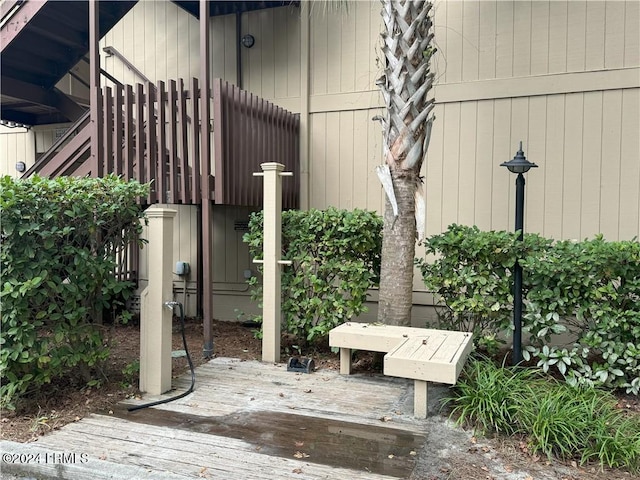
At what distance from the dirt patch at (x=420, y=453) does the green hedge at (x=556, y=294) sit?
0.47 meters

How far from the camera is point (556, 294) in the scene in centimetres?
427

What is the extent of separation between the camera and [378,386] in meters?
4.34

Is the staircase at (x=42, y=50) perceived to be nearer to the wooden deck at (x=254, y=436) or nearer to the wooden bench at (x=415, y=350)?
the wooden deck at (x=254, y=436)

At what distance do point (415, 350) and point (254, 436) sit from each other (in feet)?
4.58

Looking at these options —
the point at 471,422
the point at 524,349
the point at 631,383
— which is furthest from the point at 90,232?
the point at 631,383

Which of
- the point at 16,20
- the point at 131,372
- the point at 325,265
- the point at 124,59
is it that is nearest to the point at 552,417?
the point at 325,265

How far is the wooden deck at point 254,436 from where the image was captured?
9.36 ft

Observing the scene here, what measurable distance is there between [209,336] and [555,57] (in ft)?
16.5

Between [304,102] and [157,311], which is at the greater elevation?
[304,102]

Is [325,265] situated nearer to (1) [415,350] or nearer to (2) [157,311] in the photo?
(1) [415,350]

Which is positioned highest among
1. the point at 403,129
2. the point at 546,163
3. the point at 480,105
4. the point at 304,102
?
the point at 304,102

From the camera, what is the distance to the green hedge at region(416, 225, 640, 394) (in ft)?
13.3

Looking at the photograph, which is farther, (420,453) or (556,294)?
(556,294)

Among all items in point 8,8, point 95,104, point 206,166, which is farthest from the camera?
point 8,8
